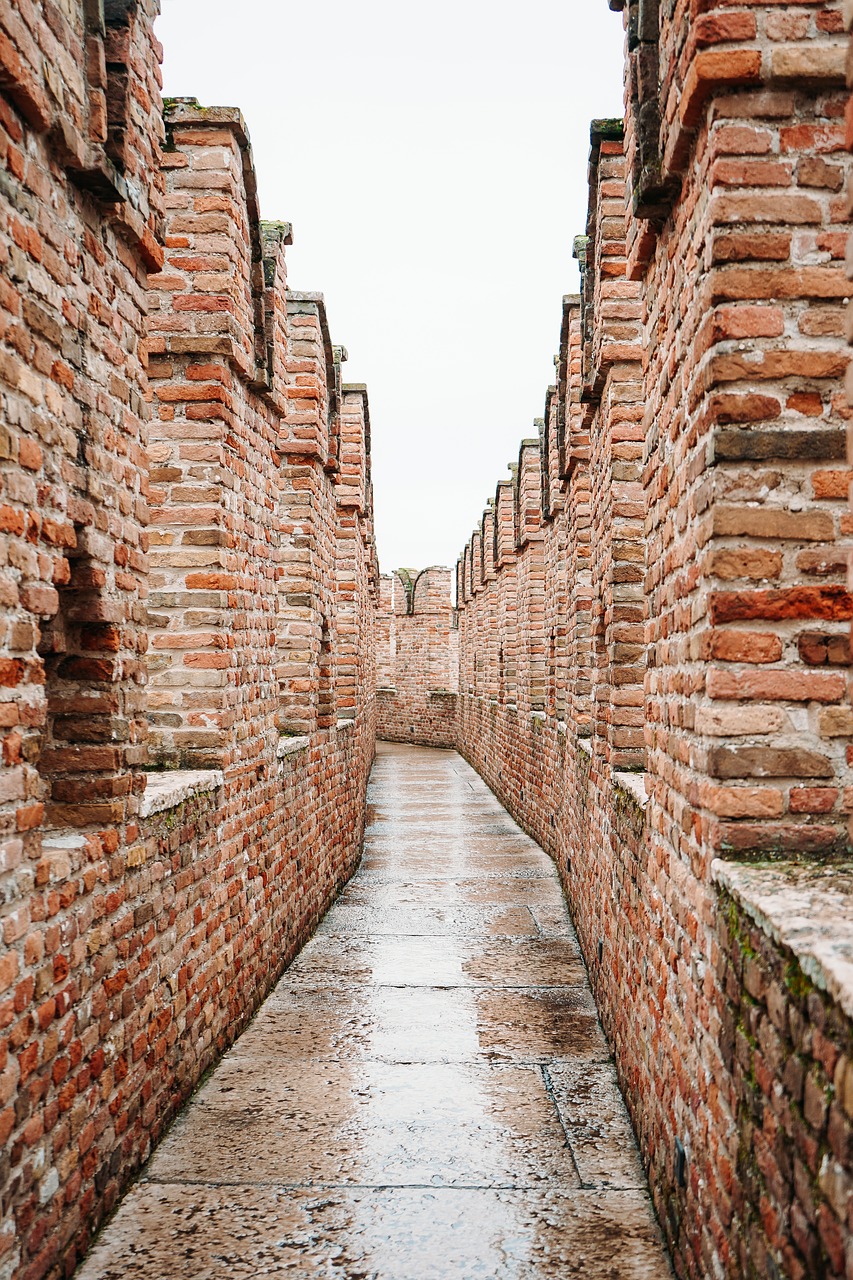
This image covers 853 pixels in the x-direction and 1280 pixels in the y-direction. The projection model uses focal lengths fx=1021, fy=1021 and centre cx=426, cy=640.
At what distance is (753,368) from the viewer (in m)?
2.52

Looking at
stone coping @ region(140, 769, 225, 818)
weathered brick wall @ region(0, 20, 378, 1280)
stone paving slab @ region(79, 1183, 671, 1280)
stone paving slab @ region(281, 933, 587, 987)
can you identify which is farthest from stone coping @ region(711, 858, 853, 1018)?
stone paving slab @ region(281, 933, 587, 987)

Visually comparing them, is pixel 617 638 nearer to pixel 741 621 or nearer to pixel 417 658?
pixel 741 621

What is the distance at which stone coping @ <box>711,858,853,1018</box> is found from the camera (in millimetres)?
1597

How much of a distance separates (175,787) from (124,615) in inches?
34.9

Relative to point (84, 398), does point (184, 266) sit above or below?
above

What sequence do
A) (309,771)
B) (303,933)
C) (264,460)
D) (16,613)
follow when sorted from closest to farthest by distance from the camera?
1. (16,613)
2. (264,460)
3. (303,933)
4. (309,771)

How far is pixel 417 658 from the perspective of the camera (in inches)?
1032

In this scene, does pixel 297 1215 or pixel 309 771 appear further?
pixel 309 771

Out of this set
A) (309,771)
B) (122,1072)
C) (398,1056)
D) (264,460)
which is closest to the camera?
(122,1072)

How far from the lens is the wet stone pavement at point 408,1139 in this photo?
114 inches

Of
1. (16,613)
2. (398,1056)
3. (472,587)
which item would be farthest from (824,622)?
(472,587)

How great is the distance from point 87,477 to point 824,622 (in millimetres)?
2084

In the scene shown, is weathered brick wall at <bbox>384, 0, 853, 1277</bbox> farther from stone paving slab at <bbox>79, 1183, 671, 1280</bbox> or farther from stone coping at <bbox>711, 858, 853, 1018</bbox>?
stone paving slab at <bbox>79, 1183, 671, 1280</bbox>

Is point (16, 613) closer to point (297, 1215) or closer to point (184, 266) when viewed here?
point (297, 1215)
